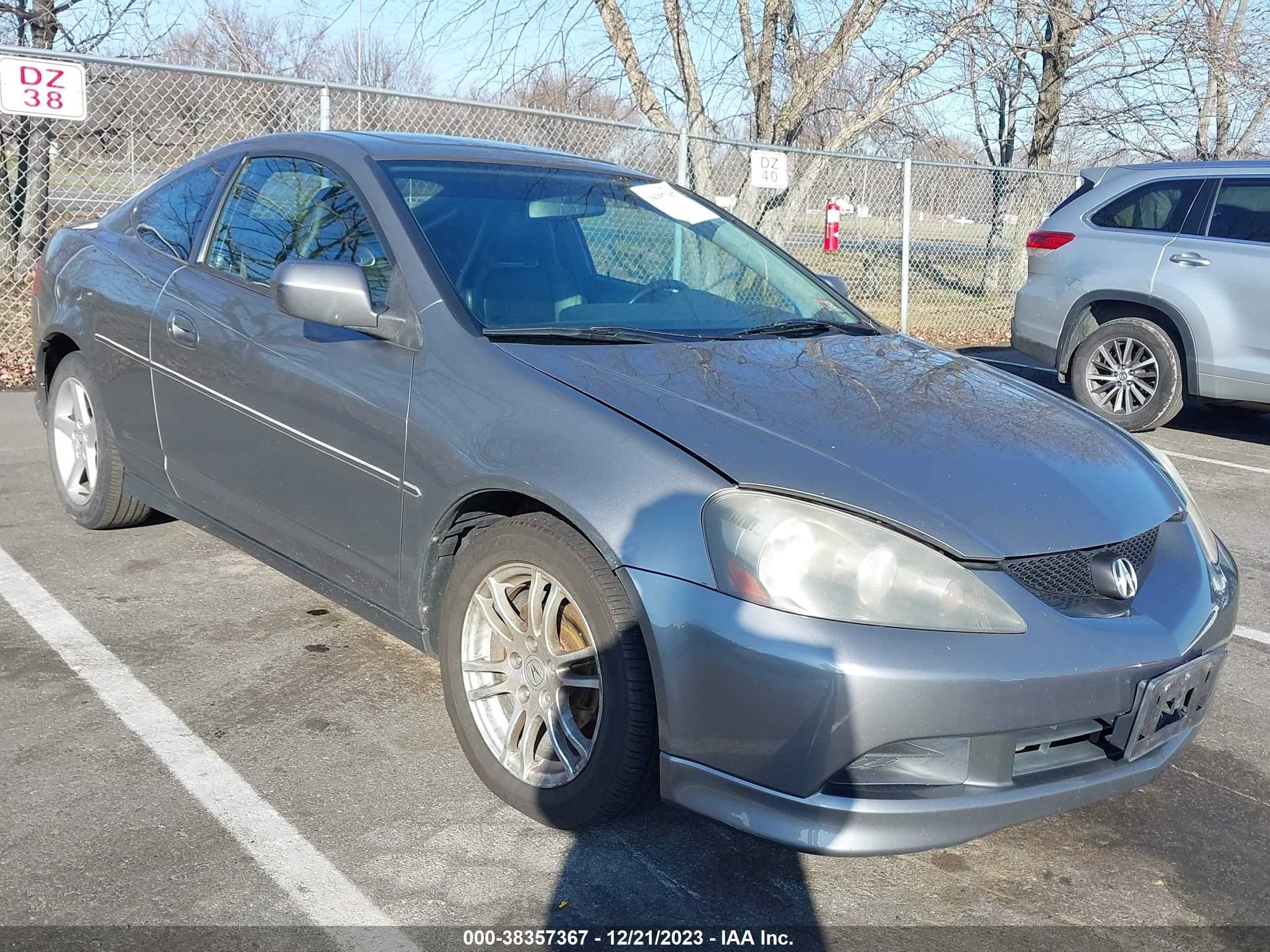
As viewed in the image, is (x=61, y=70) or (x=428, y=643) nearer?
(x=428, y=643)

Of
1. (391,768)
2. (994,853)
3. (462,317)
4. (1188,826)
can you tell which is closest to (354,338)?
(462,317)

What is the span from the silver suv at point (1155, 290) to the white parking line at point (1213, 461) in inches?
15.0

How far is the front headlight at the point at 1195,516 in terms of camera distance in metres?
3.10

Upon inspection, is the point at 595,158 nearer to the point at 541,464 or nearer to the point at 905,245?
the point at 541,464

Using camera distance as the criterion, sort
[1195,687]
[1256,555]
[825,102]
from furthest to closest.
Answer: [825,102] → [1256,555] → [1195,687]

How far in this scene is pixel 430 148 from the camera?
384 cm

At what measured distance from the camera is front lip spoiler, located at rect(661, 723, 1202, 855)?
92.7 inches

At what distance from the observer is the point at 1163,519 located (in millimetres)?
2934

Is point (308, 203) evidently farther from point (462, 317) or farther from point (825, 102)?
point (825, 102)

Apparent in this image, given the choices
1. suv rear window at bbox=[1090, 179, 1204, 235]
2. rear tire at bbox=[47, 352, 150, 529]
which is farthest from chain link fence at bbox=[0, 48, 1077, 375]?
rear tire at bbox=[47, 352, 150, 529]

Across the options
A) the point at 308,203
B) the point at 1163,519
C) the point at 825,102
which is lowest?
the point at 1163,519

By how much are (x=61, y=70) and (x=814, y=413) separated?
6238mm

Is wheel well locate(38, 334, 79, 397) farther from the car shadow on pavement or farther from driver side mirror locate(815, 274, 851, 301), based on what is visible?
the car shadow on pavement

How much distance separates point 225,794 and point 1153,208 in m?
7.29
